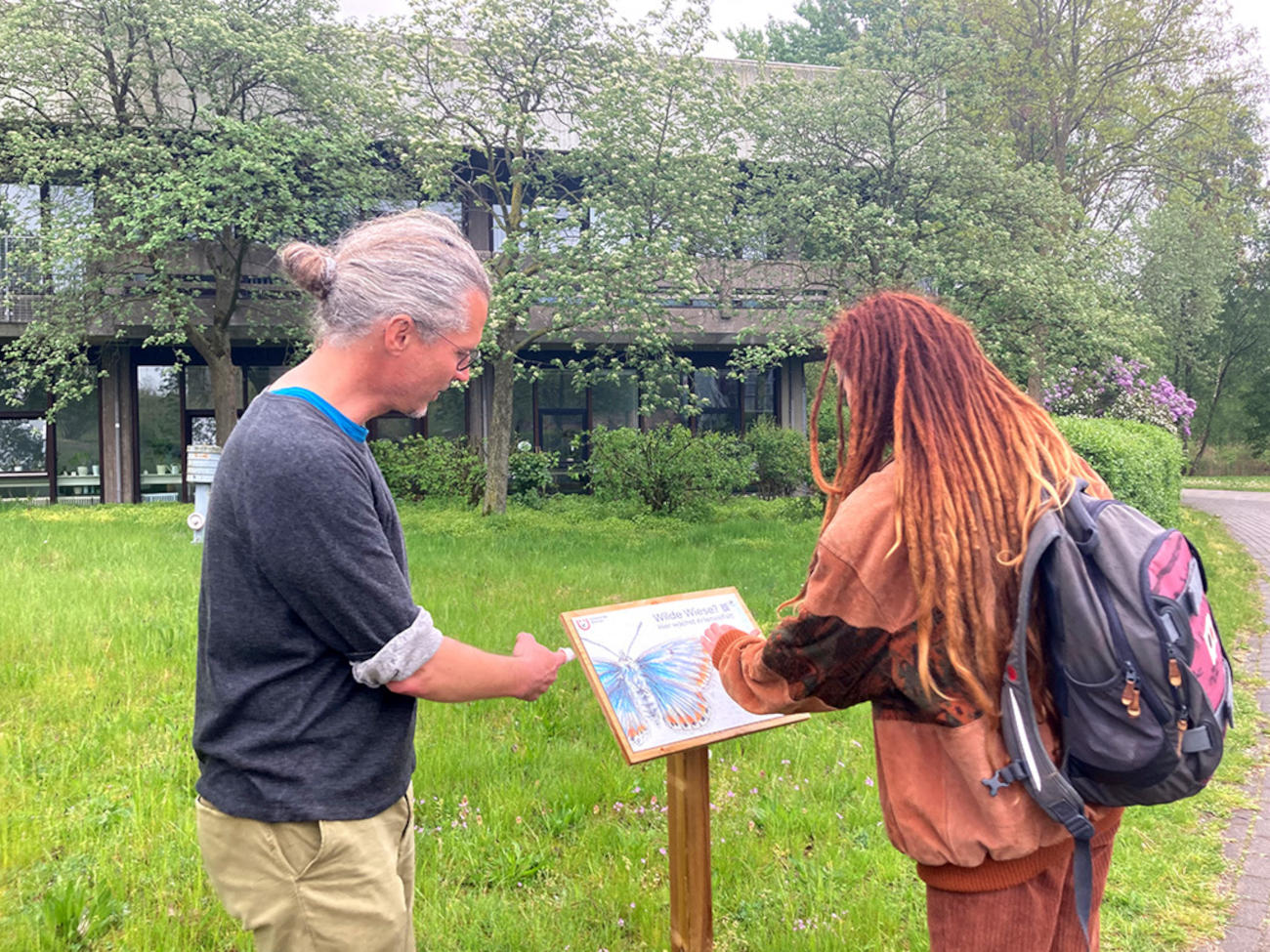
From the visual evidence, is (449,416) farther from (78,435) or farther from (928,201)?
(928,201)

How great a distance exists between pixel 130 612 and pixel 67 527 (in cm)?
724

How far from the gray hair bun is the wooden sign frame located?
1417 mm

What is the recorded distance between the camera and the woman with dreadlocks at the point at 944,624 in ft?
5.66

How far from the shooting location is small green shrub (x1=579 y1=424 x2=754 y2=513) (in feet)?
51.3

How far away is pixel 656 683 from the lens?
291 centimetres

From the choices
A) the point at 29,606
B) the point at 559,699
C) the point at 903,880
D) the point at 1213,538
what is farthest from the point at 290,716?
the point at 1213,538

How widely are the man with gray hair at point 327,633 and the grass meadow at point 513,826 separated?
1.67 metres

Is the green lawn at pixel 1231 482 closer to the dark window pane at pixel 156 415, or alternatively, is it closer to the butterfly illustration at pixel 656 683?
the dark window pane at pixel 156 415

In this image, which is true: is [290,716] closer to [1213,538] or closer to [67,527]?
[67,527]

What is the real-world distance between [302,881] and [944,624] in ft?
4.48

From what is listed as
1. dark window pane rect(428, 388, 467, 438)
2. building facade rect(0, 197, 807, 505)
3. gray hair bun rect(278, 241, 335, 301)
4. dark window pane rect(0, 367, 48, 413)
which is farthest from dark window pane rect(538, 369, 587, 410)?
gray hair bun rect(278, 241, 335, 301)

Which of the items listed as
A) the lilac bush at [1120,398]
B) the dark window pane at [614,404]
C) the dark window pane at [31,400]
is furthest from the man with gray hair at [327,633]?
the dark window pane at [31,400]

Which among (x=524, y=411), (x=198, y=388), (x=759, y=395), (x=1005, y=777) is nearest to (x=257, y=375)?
(x=198, y=388)

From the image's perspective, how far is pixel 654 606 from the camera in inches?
122
